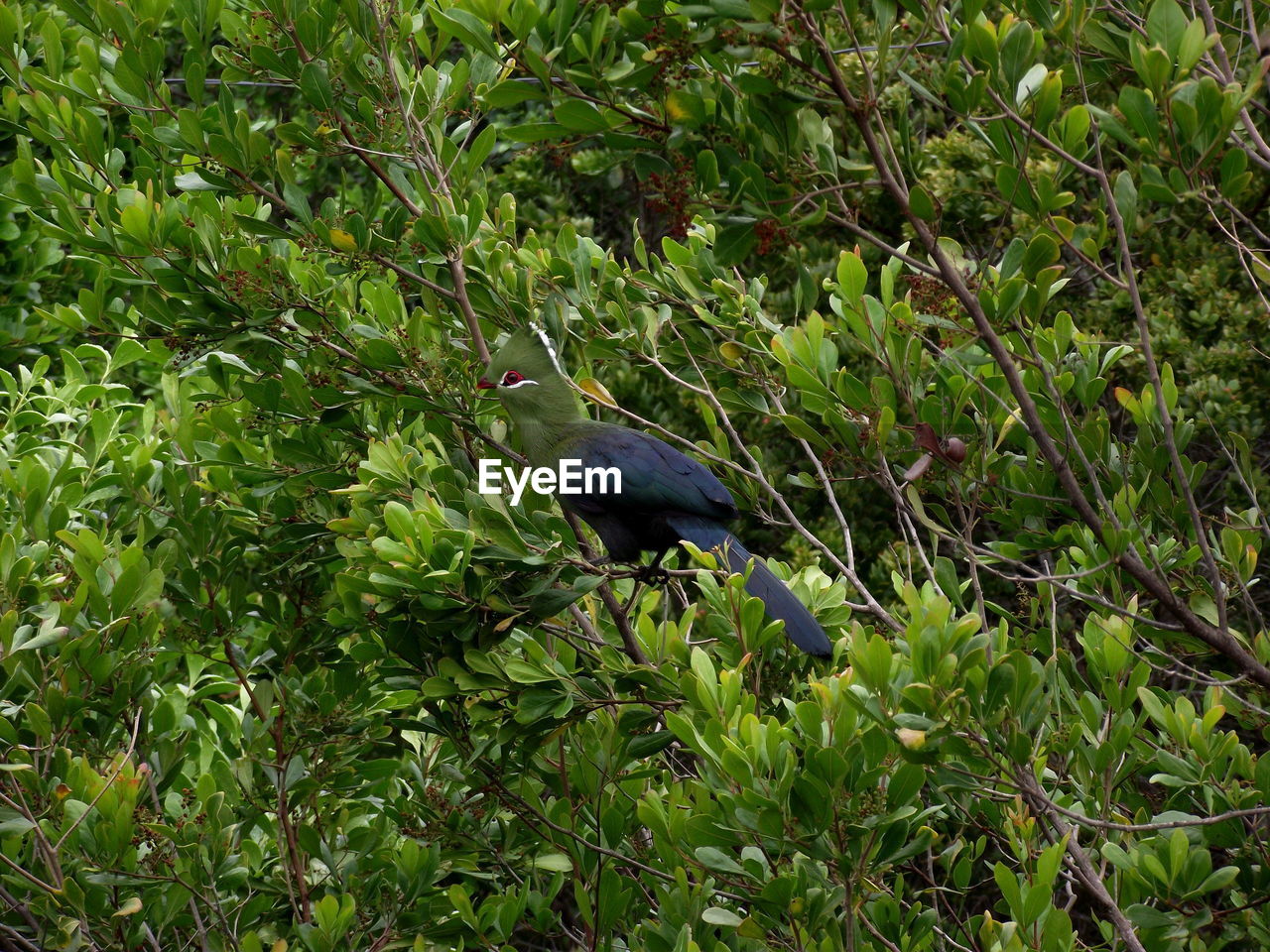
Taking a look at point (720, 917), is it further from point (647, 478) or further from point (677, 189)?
point (677, 189)

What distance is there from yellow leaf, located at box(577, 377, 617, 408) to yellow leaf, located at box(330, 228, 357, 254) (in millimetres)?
689

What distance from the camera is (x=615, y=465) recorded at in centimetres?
342

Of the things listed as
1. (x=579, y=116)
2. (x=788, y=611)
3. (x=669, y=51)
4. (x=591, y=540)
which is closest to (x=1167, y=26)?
(x=669, y=51)

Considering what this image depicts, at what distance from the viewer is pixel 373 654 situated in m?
3.07

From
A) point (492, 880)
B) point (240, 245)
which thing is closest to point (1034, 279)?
point (240, 245)

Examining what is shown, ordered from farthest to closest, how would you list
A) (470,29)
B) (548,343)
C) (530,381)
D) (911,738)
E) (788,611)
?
(530,381)
(548,343)
(788,611)
(470,29)
(911,738)

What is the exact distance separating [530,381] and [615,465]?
337 millimetres

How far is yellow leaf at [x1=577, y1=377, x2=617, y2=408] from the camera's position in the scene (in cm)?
→ 310

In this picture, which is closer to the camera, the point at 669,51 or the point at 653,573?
the point at 669,51

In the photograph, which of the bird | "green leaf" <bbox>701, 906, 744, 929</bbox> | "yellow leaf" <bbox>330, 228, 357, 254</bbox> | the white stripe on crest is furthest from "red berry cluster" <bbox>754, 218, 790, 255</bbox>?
"green leaf" <bbox>701, 906, 744, 929</bbox>

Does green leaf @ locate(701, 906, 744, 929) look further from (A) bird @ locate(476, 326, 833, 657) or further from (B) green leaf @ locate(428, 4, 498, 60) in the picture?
(B) green leaf @ locate(428, 4, 498, 60)

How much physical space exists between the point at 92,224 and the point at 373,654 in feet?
4.68

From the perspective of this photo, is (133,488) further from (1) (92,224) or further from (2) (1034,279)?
(2) (1034,279)

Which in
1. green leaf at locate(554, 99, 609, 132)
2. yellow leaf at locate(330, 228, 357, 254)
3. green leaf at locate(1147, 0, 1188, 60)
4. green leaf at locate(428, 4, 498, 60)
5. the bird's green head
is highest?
green leaf at locate(1147, 0, 1188, 60)
